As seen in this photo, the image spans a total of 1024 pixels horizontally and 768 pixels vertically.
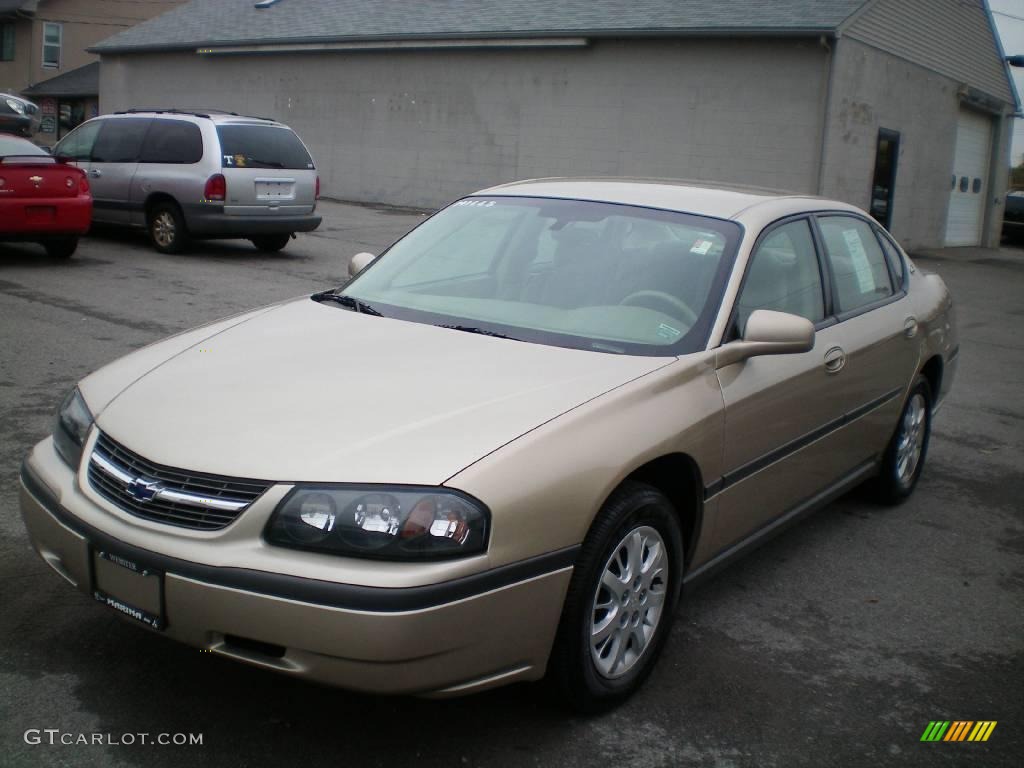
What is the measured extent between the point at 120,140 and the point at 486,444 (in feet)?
42.1

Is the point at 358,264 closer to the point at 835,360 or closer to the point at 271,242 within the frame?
the point at 835,360

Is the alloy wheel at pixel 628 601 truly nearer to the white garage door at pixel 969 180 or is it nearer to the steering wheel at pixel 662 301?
the steering wheel at pixel 662 301

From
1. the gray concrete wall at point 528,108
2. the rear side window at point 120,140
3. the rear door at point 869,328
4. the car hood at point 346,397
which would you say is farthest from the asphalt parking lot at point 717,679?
the gray concrete wall at point 528,108

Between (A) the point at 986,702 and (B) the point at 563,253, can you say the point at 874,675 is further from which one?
(B) the point at 563,253

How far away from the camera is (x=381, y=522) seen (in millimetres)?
2820

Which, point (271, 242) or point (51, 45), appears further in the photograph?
point (51, 45)

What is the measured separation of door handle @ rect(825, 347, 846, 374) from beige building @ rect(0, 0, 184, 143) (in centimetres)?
3779

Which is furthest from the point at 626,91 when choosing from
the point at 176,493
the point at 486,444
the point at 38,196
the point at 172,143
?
the point at 176,493

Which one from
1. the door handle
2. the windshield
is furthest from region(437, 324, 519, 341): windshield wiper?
the door handle

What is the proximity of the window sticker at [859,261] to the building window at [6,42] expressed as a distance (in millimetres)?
40390

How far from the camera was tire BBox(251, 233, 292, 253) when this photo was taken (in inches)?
574

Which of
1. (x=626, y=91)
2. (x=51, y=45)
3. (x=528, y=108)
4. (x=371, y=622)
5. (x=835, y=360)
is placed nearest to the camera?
(x=371, y=622)

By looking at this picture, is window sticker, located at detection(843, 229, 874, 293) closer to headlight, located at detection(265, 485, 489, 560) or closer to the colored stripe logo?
the colored stripe logo

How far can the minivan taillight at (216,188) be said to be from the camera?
1334 cm
